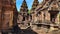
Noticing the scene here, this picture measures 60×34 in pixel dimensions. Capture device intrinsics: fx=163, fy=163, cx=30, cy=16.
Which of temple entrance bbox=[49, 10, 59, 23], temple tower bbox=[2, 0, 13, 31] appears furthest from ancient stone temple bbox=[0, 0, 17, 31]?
temple entrance bbox=[49, 10, 59, 23]

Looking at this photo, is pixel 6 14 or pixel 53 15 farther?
pixel 53 15

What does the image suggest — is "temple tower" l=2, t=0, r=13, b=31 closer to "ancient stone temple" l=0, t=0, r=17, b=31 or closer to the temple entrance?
"ancient stone temple" l=0, t=0, r=17, b=31

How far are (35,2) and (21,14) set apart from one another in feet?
22.6

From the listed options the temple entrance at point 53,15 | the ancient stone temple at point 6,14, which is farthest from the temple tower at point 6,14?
the temple entrance at point 53,15

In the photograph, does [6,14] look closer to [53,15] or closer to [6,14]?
[6,14]

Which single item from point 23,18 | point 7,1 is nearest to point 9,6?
point 7,1

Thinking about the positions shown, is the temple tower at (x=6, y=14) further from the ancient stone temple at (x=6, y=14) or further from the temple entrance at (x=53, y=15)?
the temple entrance at (x=53, y=15)

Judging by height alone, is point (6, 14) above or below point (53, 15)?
above

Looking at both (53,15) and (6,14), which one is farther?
(53,15)

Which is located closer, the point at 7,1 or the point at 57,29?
the point at 7,1

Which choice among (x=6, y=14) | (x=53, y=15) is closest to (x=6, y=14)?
(x=6, y=14)

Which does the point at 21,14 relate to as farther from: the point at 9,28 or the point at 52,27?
the point at 9,28

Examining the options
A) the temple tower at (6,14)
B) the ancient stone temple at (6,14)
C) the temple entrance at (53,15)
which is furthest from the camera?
the temple entrance at (53,15)

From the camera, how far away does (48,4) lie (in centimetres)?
3409
